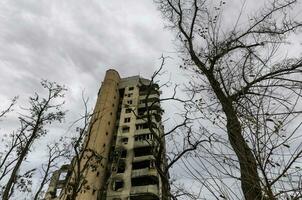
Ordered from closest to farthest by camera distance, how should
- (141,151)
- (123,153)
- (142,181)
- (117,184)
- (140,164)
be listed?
(142,181) → (117,184) → (140,164) → (123,153) → (141,151)

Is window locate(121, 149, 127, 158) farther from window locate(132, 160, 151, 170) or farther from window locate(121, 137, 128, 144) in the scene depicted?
window locate(132, 160, 151, 170)

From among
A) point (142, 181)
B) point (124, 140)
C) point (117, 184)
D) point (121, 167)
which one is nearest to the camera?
point (142, 181)

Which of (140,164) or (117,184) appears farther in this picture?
(140,164)

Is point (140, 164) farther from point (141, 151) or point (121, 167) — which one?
point (121, 167)

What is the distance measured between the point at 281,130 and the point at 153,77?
5.43m

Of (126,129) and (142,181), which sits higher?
(126,129)

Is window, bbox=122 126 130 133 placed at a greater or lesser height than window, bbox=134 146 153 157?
greater

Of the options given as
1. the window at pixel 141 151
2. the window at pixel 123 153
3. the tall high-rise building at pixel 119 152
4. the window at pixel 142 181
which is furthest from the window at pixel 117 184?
the window at pixel 141 151

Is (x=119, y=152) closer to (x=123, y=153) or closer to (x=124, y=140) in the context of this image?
(x=123, y=153)

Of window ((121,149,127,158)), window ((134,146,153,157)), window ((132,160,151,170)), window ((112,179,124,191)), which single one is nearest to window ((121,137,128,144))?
window ((121,149,127,158))

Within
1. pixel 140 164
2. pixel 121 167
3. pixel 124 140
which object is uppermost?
pixel 124 140

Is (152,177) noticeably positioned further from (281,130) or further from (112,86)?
(281,130)

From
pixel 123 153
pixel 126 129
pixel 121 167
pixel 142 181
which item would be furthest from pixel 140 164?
pixel 126 129

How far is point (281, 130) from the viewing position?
11.1ft
